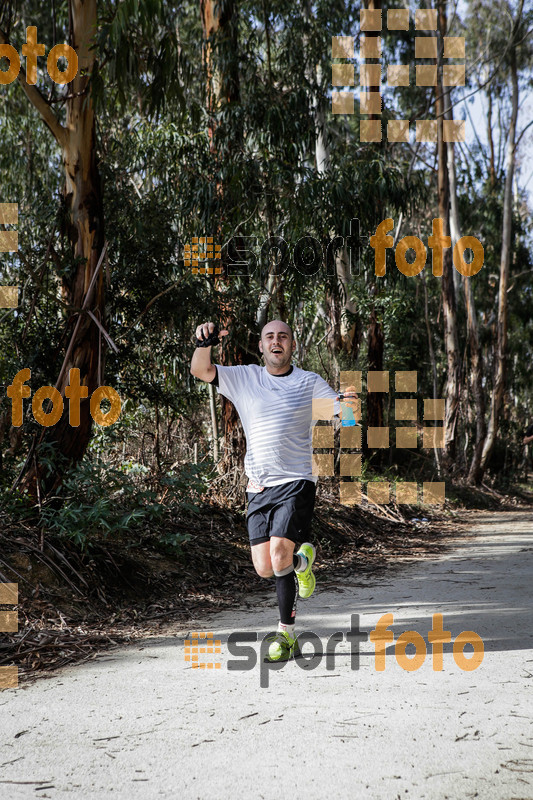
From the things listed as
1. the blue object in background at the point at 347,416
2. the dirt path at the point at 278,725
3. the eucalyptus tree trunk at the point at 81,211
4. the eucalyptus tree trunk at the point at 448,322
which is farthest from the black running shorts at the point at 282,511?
the eucalyptus tree trunk at the point at 448,322

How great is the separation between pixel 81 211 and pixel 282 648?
4679 mm

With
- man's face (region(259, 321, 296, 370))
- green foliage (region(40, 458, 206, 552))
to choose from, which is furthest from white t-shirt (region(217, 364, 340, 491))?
green foliage (region(40, 458, 206, 552))

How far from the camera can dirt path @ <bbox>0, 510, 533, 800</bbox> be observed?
2955 millimetres

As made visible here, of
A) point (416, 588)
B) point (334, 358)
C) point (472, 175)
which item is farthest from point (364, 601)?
point (472, 175)

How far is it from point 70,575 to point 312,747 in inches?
125

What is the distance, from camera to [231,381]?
201 inches

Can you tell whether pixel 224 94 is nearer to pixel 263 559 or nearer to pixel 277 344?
pixel 277 344

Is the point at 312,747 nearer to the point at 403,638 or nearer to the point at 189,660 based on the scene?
the point at 189,660

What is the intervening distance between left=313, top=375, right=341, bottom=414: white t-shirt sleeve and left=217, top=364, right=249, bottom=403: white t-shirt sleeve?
0.42 m

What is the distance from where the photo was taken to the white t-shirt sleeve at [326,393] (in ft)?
15.9

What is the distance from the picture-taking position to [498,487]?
2152cm

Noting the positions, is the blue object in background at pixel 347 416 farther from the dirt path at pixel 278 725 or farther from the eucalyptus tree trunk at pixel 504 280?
the eucalyptus tree trunk at pixel 504 280

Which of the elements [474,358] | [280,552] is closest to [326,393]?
[280,552]

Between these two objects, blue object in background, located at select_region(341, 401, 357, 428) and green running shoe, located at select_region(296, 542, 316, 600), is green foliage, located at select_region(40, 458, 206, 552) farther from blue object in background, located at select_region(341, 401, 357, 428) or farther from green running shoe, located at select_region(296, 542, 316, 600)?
blue object in background, located at select_region(341, 401, 357, 428)
